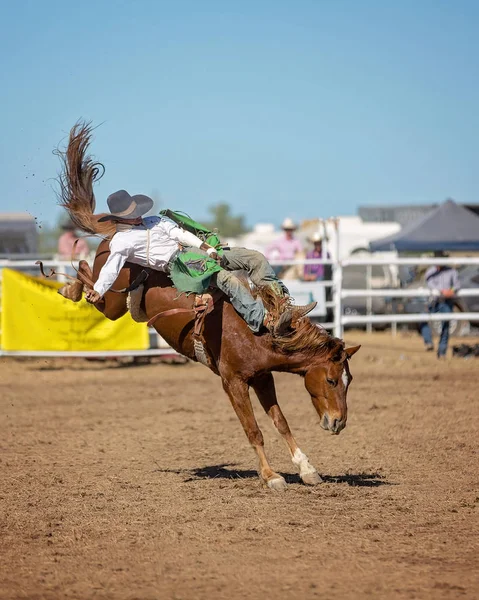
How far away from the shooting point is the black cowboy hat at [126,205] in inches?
260

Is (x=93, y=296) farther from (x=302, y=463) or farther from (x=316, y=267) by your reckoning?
(x=316, y=267)

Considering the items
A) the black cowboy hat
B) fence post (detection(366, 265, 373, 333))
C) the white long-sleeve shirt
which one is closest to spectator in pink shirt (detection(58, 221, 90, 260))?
fence post (detection(366, 265, 373, 333))

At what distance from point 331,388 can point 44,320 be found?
8.28 m

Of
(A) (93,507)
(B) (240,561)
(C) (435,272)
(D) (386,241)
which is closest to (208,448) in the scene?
(A) (93,507)

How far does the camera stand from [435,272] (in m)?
15.5

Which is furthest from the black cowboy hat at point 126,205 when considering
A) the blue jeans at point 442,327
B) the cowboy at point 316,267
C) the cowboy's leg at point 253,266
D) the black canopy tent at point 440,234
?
the black canopy tent at point 440,234

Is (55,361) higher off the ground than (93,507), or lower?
lower

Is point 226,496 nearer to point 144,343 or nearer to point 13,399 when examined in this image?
point 13,399

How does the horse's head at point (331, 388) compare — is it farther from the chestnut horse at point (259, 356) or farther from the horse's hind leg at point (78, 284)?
the horse's hind leg at point (78, 284)

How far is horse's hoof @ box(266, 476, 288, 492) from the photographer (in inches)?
240

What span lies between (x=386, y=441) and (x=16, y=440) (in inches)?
138

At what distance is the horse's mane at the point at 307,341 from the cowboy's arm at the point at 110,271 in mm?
1148

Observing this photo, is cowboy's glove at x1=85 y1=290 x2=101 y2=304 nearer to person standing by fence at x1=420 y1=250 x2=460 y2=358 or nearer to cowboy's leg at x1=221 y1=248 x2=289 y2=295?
cowboy's leg at x1=221 y1=248 x2=289 y2=295

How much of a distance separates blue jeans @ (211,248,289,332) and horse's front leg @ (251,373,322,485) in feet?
1.66
